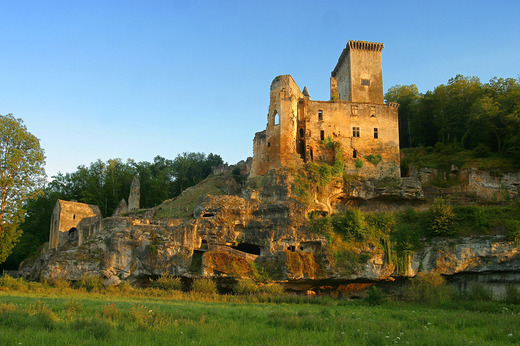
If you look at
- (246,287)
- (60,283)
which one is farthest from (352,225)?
(60,283)

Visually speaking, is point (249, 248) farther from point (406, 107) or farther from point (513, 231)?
point (406, 107)

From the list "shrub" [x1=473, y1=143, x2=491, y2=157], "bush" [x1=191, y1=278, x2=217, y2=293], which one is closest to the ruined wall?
"bush" [x1=191, y1=278, x2=217, y2=293]

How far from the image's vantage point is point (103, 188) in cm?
5731

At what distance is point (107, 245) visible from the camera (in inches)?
1270

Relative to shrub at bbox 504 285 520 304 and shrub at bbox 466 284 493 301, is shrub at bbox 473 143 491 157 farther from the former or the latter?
shrub at bbox 504 285 520 304

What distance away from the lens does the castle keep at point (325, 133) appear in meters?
43.2

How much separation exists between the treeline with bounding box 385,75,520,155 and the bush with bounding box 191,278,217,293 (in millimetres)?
28856

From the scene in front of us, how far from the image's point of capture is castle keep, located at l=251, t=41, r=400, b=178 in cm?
4322

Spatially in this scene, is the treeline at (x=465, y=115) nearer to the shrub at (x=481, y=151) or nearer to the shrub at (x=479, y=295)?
the shrub at (x=481, y=151)

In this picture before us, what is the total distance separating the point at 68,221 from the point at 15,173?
345 inches

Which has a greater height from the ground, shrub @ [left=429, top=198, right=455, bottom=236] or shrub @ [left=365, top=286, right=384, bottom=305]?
shrub @ [left=429, top=198, right=455, bottom=236]

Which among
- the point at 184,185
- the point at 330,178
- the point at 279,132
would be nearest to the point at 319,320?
the point at 330,178

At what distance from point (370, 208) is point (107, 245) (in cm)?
2255

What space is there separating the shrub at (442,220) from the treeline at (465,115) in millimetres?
12525
